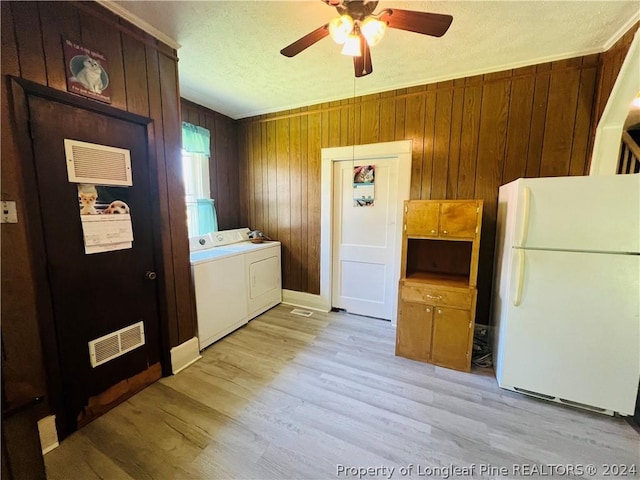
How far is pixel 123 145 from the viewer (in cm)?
177

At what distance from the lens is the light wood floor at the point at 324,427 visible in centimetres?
143

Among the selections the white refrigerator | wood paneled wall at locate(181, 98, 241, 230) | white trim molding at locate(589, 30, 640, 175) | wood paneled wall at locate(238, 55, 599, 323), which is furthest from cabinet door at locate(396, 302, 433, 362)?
wood paneled wall at locate(181, 98, 241, 230)

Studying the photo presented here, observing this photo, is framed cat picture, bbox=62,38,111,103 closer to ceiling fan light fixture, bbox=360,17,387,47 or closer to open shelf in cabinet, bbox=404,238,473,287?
ceiling fan light fixture, bbox=360,17,387,47

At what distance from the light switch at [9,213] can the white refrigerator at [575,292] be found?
9.69 feet

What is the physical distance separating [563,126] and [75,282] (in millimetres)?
3848

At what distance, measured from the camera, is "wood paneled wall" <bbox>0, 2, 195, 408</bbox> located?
1291 mm

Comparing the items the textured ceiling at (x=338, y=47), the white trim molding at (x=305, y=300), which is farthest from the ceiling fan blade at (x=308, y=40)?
the white trim molding at (x=305, y=300)

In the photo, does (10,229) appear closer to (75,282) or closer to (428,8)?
(75,282)

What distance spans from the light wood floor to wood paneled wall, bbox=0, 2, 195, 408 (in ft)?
1.58

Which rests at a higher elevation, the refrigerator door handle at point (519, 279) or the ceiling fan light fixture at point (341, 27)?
the ceiling fan light fixture at point (341, 27)

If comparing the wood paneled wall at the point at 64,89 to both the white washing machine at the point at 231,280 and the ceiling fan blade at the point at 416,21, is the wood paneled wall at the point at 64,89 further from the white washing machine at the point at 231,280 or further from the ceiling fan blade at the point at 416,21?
the ceiling fan blade at the point at 416,21

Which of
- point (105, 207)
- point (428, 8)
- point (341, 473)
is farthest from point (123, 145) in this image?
point (341, 473)

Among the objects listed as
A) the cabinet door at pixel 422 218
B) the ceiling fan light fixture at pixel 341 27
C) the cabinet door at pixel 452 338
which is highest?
the ceiling fan light fixture at pixel 341 27

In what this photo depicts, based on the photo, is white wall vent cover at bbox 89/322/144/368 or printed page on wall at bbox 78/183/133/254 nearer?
printed page on wall at bbox 78/183/133/254
